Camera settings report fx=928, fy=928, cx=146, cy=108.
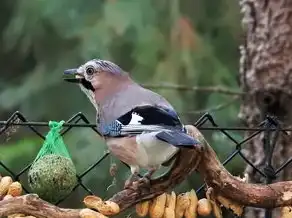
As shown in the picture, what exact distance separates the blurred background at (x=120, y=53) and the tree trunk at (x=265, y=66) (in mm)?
618

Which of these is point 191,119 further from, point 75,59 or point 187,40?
point 75,59

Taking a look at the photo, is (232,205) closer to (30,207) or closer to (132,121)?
(132,121)

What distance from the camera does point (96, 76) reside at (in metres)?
1.71

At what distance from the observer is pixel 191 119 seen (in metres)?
3.51

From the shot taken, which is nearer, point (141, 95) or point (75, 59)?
point (141, 95)

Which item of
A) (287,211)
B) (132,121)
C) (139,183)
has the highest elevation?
(132,121)

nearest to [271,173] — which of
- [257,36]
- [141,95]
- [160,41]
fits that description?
[141,95]

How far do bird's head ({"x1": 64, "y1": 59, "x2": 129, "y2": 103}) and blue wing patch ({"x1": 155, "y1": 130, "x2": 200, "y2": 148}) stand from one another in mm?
197

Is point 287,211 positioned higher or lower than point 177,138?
lower

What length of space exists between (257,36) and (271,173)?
78cm

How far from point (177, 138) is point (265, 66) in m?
1.06

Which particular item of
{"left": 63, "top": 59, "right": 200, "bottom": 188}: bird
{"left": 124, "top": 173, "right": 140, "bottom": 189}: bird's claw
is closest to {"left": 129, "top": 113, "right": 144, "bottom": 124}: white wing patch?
{"left": 63, "top": 59, "right": 200, "bottom": 188}: bird

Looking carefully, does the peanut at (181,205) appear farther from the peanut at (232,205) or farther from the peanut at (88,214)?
the peanut at (88,214)

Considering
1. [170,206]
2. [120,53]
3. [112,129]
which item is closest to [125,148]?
[112,129]
